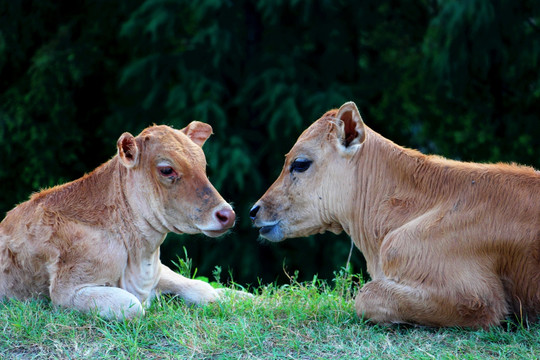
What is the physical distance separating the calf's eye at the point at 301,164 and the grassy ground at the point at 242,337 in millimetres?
1031

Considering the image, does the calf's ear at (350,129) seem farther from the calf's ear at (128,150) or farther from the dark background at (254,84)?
the dark background at (254,84)

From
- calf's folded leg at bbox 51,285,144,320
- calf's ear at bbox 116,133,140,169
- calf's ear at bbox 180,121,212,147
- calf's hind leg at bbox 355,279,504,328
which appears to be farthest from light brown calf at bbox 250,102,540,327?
calf's folded leg at bbox 51,285,144,320

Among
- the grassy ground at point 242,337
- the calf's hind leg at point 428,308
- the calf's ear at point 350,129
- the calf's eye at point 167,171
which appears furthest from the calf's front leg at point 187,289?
the calf's ear at point 350,129

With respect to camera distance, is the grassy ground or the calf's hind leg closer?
the grassy ground

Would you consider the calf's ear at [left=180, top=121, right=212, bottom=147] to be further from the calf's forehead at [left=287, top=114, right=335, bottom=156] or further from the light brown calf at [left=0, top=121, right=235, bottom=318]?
the calf's forehead at [left=287, top=114, right=335, bottom=156]

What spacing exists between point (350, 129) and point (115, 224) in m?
1.87

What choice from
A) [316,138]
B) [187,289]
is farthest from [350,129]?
[187,289]

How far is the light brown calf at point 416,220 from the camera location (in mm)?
4949

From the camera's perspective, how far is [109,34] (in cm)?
1503

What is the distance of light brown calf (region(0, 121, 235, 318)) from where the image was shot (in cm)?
543

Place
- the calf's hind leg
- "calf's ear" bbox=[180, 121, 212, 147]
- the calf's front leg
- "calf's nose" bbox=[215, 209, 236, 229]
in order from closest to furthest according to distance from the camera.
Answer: the calf's hind leg → "calf's nose" bbox=[215, 209, 236, 229] → the calf's front leg → "calf's ear" bbox=[180, 121, 212, 147]

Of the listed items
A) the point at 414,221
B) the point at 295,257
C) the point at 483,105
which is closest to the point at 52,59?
the point at 295,257

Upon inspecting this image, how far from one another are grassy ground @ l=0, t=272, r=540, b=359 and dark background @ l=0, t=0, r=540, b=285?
7143 mm

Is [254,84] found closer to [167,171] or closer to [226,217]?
[167,171]
